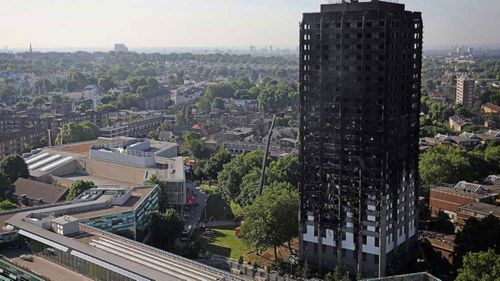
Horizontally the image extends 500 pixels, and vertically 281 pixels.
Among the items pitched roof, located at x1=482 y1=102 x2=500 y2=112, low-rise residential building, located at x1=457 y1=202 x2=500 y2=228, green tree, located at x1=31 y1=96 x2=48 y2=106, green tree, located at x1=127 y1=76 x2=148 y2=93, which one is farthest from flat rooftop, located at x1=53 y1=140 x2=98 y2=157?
green tree, located at x1=127 y1=76 x2=148 y2=93

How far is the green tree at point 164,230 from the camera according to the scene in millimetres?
31328

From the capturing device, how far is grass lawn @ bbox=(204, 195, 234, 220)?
39.3 meters

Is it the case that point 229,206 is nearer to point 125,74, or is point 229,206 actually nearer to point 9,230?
point 9,230

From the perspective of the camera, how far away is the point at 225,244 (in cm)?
3406

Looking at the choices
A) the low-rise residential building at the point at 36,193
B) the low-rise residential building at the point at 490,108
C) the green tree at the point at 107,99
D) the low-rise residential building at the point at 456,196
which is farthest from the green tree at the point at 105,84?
the low-rise residential building at the point at 456,196

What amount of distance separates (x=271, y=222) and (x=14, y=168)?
2188 centimetres

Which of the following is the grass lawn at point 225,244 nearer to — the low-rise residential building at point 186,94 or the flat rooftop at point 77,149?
the flat rooftop at point 77,149

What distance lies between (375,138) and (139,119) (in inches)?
1942

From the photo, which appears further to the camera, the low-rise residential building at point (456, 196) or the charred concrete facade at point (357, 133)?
the low-rise residential building at point (456, 196)

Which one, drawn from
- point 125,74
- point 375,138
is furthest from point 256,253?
point 125,74

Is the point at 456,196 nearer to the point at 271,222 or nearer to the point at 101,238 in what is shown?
the point at 271,222

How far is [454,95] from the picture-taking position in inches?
4065

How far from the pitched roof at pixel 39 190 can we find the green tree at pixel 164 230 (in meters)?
9.74

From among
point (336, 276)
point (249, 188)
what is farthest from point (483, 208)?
point (249, 188)
